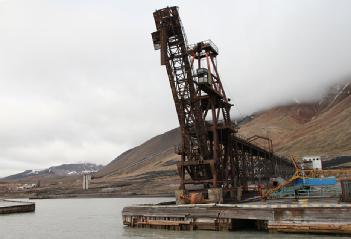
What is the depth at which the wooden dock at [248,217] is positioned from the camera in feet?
87.7

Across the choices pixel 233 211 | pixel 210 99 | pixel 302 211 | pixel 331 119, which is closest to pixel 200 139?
pixel 210 99

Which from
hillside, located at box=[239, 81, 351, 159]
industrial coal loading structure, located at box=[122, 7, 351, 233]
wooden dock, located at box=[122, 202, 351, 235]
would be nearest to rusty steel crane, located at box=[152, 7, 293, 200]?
industrial coal loading structure, located at box=[122, 7, 351, 233]

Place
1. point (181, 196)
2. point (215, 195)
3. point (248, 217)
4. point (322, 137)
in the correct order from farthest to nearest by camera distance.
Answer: point (322, 137)
point (181, 196)
point (215, 195)
point (248, 217)

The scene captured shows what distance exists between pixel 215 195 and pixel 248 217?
9747 mm

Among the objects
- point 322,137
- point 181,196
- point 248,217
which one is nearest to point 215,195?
point 181,196

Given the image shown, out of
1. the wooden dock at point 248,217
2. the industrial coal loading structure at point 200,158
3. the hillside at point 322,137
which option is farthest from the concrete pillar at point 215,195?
the hillside at point 322,137

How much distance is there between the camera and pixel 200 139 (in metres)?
44.4

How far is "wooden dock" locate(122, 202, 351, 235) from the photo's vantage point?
87.7ft

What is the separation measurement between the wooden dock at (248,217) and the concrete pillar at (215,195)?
659cm

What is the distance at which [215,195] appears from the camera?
40219 mm

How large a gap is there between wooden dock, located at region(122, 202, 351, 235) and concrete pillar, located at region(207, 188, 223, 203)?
659 centimetres

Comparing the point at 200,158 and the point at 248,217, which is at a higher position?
the point at 200,158

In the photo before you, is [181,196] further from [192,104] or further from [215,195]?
[192,104]

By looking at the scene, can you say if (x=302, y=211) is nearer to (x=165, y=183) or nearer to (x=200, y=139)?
(x=200, y=139)
